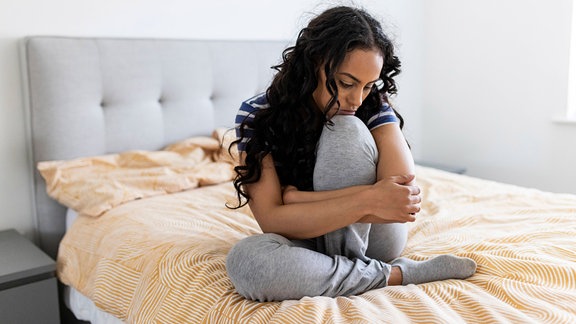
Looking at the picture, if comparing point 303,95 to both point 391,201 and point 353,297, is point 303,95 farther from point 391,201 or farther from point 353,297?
point 353,297

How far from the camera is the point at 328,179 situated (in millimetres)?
1315

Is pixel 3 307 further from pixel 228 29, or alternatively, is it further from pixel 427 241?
pixel 228 29

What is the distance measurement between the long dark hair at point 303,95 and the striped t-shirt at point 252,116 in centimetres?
1

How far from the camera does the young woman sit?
1.23 m

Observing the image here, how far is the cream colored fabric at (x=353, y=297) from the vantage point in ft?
3.68

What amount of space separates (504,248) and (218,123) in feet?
4.41

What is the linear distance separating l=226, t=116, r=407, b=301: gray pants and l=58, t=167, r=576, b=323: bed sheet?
0.12 ft

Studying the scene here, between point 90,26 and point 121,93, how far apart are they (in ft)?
0.84

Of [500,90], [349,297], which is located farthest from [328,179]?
[500,90]

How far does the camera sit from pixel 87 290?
166 centimetres

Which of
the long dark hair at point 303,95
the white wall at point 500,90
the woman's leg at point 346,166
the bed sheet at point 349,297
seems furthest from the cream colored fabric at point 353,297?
the white wall at point 500,90

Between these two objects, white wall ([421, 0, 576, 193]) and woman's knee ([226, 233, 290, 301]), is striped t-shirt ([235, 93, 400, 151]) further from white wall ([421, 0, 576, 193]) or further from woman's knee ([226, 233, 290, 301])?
white wall ([421, 0, 576, 193])

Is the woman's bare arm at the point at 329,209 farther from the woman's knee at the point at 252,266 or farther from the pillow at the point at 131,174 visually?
the pillow at the point at 131,174

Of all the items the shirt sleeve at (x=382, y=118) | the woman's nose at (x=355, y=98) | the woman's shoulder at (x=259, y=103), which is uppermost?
the woman's nose at (x=355, y=98)
